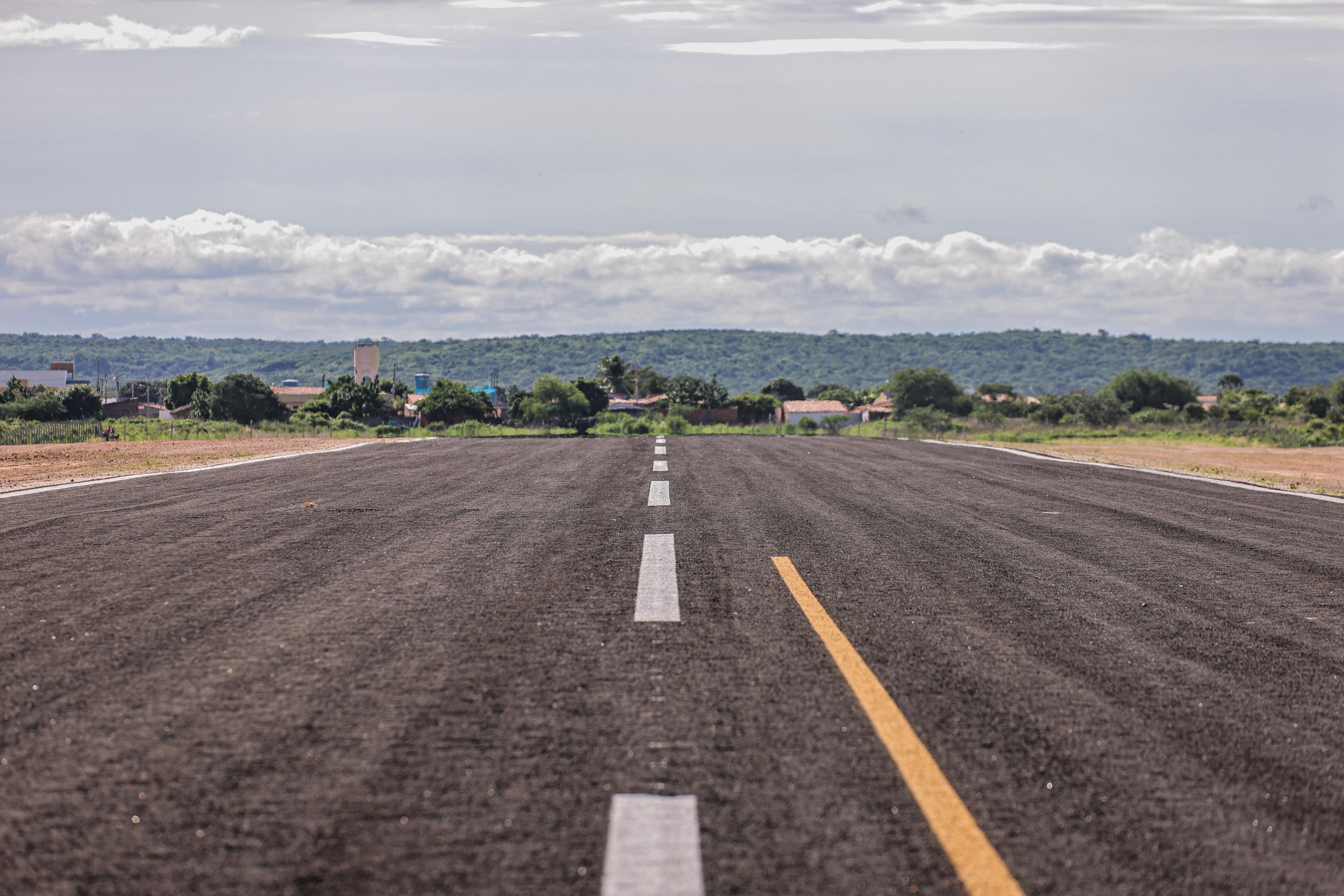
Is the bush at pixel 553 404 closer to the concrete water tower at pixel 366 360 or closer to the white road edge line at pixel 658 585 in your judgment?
the concrete water tower at pixel 366 360

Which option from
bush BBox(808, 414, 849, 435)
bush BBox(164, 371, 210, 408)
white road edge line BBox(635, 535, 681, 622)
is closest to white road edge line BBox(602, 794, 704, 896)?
white road edge line BBox(635, 535, 681, 622)

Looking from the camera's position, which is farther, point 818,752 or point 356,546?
point 356,546

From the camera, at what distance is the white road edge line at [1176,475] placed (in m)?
12.6

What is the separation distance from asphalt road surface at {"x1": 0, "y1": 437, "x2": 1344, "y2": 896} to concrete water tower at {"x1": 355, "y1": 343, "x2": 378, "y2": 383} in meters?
138

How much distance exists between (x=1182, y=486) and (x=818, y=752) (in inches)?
497

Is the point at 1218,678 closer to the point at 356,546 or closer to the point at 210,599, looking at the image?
the point at 210,599

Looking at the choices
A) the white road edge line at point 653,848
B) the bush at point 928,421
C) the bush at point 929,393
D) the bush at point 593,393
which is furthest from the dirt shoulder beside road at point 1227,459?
the bush at point 593,393

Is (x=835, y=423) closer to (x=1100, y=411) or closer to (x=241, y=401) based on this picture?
Result: (x=1100, y=411)

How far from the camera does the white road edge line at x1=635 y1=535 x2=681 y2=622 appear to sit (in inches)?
190

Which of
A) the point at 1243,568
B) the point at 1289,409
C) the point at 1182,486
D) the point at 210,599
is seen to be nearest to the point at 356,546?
the point at 210,599

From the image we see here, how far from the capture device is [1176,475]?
1617cm

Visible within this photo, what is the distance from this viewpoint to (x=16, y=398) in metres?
49.9

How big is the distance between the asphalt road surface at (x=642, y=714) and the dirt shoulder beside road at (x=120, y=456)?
7.82 metres

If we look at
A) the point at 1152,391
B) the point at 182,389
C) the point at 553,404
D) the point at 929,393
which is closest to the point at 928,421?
the point at 929,393
